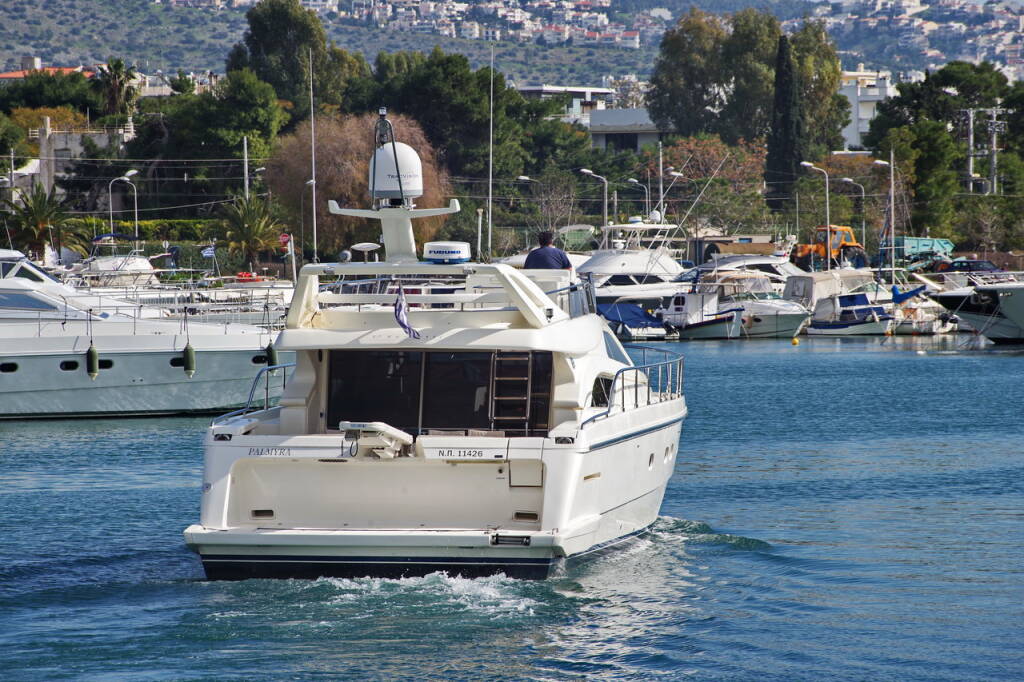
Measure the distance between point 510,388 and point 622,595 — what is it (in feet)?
7.69

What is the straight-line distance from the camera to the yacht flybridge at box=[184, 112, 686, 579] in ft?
41.7

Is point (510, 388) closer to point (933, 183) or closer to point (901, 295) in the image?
point (901, 295)

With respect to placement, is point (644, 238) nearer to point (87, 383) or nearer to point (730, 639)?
point (87, 383)

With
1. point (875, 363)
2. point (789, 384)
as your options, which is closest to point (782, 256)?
point (875, 363)

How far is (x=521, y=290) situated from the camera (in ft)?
44.2

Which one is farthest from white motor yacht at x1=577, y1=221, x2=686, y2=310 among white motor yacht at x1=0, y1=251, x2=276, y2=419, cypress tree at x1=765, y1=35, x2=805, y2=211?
cypress tree at x1=765, y1=35, x2=805, y2=211

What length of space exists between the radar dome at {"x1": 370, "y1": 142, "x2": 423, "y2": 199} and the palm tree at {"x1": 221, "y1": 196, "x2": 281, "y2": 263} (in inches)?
1954

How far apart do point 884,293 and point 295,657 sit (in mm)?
52266

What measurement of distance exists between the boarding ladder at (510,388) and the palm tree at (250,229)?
51.0 m

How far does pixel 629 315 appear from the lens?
182ft

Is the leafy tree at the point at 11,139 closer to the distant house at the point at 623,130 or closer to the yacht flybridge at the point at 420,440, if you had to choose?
the distant house at the point at 623,130

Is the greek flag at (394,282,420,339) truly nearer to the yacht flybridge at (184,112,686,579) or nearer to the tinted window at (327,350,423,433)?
the yacht flybridge at (184,112,686,579)

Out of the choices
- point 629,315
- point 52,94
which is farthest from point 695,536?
point 52,94

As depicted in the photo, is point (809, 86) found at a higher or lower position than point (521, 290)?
higher
